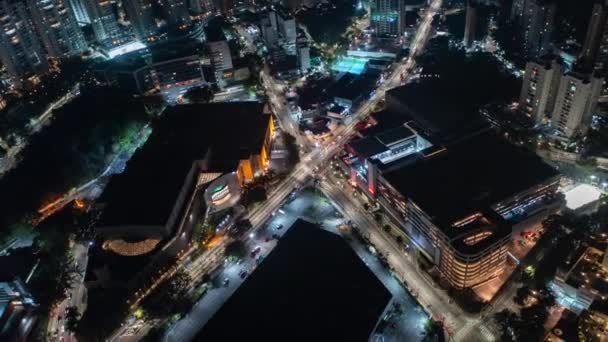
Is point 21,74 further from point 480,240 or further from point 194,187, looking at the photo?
point 480,240

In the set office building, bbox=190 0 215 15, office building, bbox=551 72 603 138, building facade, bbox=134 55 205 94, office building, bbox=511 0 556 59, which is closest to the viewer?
office building, bbox=551 72 603 138

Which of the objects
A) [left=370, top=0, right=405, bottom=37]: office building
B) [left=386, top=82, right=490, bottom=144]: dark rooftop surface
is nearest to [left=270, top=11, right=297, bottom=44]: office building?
[left=370, top=0, right=405, bottom=37]: office building

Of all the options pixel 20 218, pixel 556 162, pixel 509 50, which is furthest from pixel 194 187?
pixel 509 50

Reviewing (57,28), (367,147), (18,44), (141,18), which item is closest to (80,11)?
(57,28)

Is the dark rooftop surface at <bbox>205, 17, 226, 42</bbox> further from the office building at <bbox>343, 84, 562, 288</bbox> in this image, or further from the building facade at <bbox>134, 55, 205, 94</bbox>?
the office building at <bbox>343, 84, 562, 288</bbox>

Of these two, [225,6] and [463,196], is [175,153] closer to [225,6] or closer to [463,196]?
[463,196]
